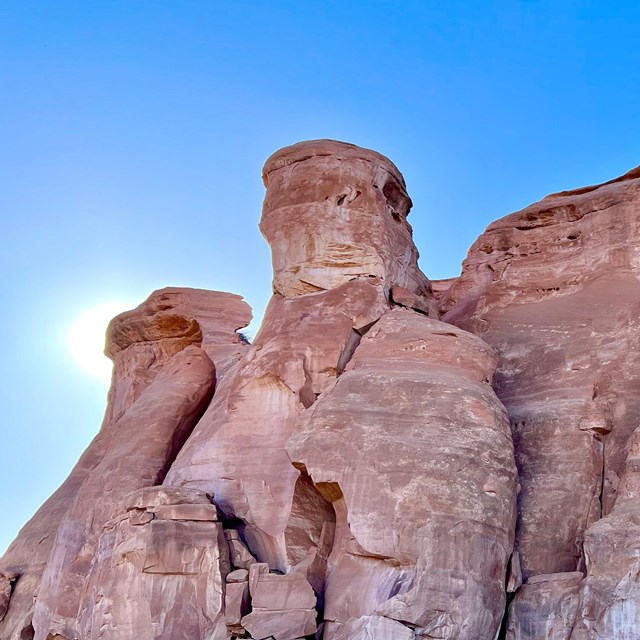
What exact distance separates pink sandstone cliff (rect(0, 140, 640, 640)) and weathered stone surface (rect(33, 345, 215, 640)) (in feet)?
0.16

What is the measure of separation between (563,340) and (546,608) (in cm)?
567

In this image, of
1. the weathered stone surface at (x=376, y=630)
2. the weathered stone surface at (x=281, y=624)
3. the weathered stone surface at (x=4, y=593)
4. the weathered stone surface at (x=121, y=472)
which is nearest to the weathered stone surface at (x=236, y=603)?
the weathered stone surface at (x=281, y=624)

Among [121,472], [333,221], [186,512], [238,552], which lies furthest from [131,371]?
[238,552]

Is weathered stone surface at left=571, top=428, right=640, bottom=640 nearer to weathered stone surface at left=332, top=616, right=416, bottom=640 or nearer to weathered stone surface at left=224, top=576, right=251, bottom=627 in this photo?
weathered stone surface at left=332, top=616, right=416, bottom=640

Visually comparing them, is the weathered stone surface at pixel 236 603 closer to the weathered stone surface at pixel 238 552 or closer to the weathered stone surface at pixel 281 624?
the weathered stone surface at pixel 281 624

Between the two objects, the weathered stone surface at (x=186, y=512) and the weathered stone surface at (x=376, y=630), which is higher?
the weathered stone surface at (x=186, y=512)

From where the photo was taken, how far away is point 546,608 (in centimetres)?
1341

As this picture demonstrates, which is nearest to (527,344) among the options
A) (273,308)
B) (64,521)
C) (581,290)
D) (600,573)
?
(581,290)

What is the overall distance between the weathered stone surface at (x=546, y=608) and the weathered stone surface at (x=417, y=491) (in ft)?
1.26

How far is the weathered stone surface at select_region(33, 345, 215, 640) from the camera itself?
17.9m

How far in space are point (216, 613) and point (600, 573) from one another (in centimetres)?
505

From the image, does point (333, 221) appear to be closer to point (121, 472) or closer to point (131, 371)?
point (121, 472)

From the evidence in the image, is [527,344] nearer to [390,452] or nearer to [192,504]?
[390,452]

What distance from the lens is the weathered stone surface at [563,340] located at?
15070 millimetres
